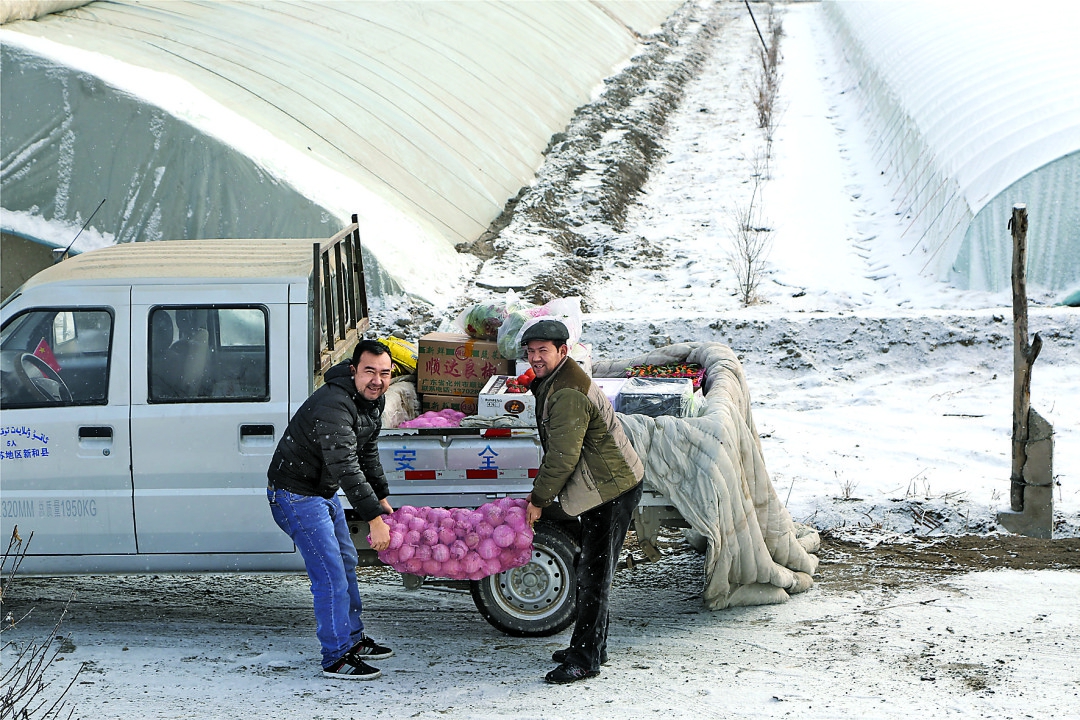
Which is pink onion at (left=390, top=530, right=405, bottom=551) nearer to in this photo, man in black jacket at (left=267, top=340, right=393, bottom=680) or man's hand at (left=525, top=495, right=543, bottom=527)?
man in black jacket at (left=267, top=340, right=393, bottom=680)

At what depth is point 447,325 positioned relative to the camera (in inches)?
472

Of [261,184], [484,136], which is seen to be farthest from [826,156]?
[261,184]

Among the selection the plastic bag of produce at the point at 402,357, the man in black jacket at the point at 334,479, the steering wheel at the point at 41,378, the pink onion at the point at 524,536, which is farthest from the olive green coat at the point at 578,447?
the steering wheel at the point at 41,378

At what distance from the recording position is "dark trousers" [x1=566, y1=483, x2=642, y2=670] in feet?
17.4

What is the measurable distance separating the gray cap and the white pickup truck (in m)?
0.71

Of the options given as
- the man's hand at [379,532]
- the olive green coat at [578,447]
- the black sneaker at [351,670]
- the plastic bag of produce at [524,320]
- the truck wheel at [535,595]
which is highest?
the plastic bag of produce at [524,320]

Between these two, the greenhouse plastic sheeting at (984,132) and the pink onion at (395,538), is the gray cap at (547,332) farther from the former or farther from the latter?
the greenhouse plastic sheeting at (984,132)

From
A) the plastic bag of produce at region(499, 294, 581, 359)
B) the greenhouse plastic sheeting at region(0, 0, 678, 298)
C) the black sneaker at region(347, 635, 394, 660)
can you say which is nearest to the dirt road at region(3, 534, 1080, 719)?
the black sneaker at region(347, 635, 394, 660)

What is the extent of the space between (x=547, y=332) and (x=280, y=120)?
35.3 feet

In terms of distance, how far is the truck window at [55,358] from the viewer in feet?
18.8

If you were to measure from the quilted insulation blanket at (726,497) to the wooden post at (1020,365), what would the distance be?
191cm

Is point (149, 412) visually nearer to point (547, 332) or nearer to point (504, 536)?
point (504, 536)

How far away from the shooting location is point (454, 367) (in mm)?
6754

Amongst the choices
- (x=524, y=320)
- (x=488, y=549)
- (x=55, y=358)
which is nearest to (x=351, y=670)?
(x=488, y=549)
